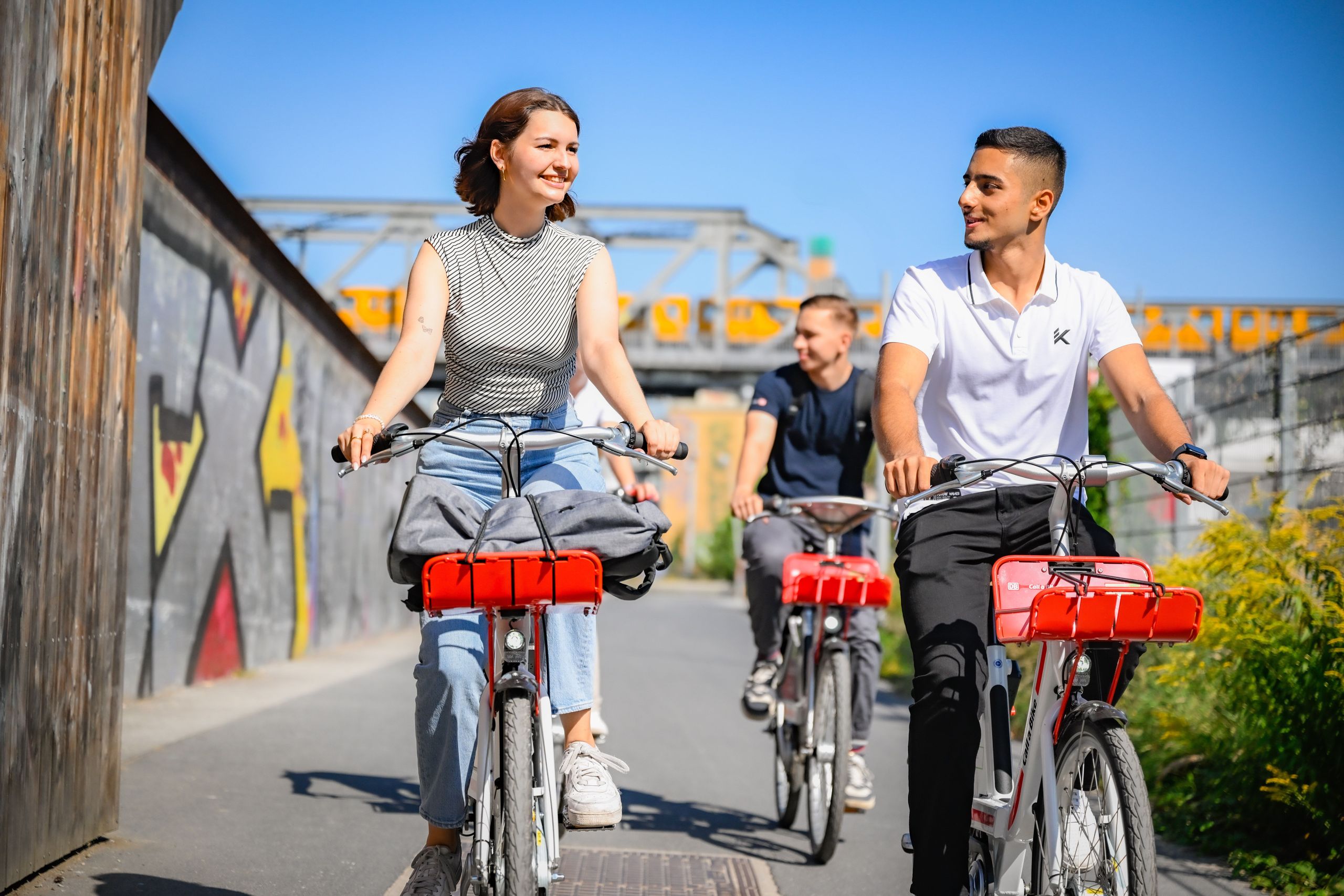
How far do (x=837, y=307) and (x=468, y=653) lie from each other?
327cm

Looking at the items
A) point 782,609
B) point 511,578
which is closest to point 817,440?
point 782,609

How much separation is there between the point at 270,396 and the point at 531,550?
868 cm

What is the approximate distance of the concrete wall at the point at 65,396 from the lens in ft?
12.3

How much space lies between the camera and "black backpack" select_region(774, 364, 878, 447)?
19.7 feet

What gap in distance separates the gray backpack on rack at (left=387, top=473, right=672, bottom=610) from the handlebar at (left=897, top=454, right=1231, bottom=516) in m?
0.64

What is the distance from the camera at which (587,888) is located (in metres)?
4.47

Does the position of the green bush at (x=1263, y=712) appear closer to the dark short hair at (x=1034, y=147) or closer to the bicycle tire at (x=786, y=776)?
the bicycle tire at (x=786, y=776)

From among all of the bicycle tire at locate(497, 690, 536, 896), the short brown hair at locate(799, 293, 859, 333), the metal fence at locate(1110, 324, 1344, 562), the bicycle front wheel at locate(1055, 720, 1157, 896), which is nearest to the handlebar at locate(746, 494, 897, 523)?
the short brown hair at locate(799, 293, 859, 333)

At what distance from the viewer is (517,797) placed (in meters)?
2.96

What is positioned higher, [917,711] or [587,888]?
[917,711]

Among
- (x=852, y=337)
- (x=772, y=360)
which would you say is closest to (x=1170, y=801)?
(x=852, y=337)

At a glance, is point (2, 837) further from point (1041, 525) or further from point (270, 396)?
point (270, 396)

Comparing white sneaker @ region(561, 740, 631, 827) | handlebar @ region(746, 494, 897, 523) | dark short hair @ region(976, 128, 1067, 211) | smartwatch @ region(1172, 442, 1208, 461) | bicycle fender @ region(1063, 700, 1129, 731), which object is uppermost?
dark short hair @ region(976, 128, 1067, 211)

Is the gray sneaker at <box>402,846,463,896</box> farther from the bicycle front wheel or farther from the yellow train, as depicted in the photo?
the yellow train
